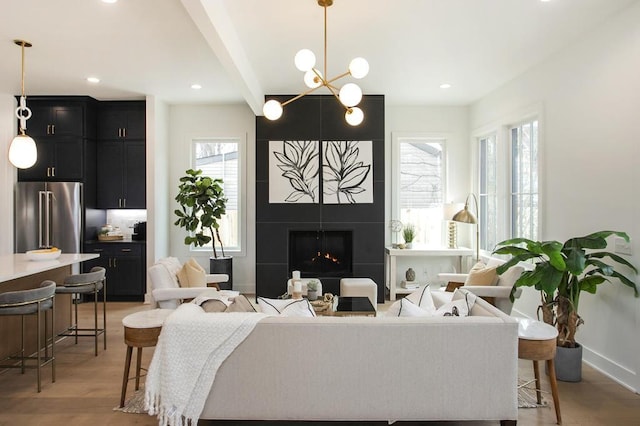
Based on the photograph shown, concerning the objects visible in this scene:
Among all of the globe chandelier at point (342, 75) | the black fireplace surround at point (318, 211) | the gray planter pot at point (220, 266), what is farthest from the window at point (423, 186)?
the globe chandelier at point (342, 75)

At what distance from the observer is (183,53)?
4523 millimetres

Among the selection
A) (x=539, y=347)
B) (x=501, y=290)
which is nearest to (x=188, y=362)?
(x=539, y=347)

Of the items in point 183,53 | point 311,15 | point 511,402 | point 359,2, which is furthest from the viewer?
point 183,53

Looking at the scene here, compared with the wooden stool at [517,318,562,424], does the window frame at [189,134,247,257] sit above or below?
above

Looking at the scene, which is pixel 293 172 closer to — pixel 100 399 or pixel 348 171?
pixel 348 171

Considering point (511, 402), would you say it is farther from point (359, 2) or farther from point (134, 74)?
point (134, 74)

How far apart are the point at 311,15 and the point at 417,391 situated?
2855mm

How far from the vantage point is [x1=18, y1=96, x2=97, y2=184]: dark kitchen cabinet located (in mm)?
6203

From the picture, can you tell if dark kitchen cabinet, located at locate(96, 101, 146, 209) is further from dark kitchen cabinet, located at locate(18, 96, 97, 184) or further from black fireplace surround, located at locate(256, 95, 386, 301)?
black fireplace surround, located at locate(256, 95, 386, 301)

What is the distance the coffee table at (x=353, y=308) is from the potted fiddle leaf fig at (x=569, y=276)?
4.23ft

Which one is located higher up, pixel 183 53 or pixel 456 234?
pixel 183 53

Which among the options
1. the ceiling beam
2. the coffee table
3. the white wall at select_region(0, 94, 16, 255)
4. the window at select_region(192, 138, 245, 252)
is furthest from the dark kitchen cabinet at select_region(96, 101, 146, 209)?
the coffee table

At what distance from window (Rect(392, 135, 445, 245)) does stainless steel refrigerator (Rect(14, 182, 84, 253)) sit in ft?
15.7

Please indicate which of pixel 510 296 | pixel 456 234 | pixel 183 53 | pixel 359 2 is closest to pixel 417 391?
pixel 510 296
